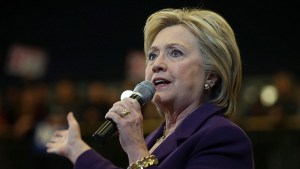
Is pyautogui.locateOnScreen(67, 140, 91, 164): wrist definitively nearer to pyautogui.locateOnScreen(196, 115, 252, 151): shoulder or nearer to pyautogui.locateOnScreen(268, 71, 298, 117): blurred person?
pyautogui.locateOnScreen(196, 115, 252, 151): shoulder

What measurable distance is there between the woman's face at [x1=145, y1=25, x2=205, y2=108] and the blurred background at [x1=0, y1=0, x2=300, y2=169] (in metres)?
3.32

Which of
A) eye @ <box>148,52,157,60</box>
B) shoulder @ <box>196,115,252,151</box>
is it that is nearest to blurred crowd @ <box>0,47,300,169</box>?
eye @ <box>148,52,157,60</box>

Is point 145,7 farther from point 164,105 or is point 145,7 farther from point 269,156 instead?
point 164,105

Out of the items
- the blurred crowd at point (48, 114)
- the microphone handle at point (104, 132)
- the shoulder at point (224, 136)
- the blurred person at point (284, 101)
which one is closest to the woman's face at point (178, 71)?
the shoulder at point (224, 136)

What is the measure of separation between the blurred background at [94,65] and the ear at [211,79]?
332 centimetres

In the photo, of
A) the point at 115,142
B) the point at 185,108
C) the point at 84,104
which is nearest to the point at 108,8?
the point at 84,104

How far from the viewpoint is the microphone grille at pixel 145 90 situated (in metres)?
2.39

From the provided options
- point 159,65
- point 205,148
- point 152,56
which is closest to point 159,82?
point 159,65

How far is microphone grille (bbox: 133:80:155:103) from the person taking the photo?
2.39 m

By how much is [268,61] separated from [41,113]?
451 centimetres

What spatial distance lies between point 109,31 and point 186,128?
8733 millimetres

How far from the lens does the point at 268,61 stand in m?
10.2

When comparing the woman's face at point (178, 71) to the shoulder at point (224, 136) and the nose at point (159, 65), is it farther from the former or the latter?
the shoulder at point (224, 136)

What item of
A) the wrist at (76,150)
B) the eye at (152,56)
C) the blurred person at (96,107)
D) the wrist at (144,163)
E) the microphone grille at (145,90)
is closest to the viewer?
the wrist at (144,163)
